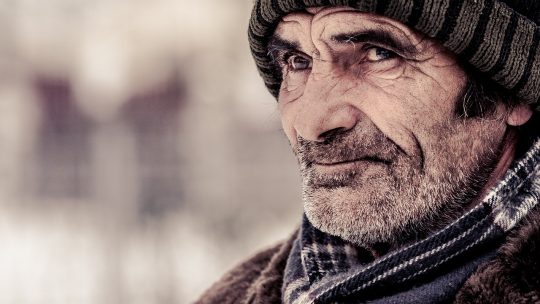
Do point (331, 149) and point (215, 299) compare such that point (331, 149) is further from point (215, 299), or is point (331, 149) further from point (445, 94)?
point (215, 299)

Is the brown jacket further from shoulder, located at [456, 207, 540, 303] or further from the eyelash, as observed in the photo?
the eyelash

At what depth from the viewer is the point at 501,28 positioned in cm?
184

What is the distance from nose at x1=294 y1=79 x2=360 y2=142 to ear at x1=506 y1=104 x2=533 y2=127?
383 mm

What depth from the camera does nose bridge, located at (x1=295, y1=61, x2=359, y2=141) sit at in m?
1.87

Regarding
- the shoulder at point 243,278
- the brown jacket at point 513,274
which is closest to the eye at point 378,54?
the brown jacket at point 513,274

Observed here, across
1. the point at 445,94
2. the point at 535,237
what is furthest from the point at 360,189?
the point at 535,237

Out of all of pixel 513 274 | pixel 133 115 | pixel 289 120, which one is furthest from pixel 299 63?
pixel 133 115

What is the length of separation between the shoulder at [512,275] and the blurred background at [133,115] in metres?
7.84

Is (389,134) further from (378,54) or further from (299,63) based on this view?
(299,63)

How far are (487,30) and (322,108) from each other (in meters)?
0.41

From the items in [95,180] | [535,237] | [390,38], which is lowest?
[95,180]

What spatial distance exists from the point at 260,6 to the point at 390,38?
15.5 inches

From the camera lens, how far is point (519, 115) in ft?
6.41

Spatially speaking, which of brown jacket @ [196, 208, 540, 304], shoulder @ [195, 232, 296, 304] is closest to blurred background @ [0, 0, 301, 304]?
shoulder @ [195, 232, 296, 304]
